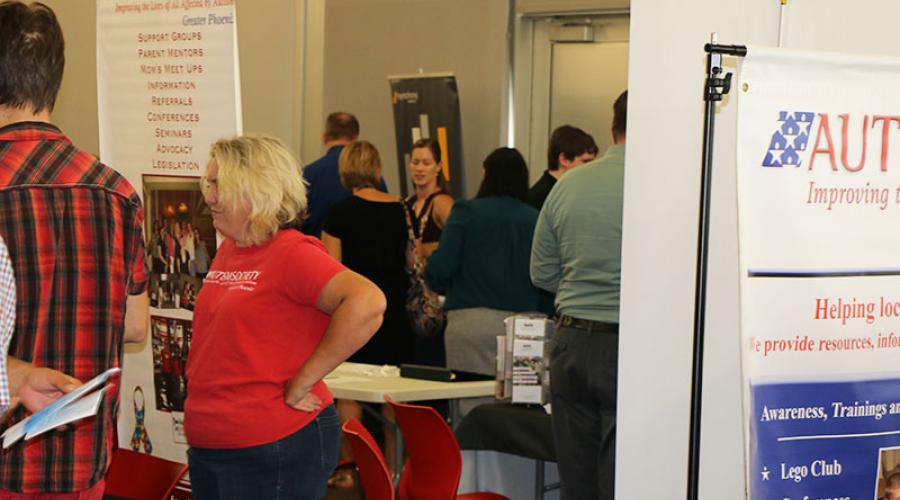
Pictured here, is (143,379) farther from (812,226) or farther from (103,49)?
(812,226)

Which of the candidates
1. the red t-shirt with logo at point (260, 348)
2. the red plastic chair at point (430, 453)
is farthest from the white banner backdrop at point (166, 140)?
the red t-shirt with logo at point (260, 348)

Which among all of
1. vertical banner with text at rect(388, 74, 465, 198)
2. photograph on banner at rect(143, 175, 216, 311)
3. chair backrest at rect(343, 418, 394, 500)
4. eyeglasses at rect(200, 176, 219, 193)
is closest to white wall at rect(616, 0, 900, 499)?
chair backrest at rect(343, 418, 394, 500)

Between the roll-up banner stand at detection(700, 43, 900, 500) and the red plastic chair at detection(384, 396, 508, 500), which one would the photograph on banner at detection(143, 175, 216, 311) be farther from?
the roll-up banner stand at detection(700, 43, 900, 500)

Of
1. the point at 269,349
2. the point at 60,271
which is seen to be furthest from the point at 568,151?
the point at 60,271

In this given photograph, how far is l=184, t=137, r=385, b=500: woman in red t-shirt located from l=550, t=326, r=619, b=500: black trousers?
101 centimetres

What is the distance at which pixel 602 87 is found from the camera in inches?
285

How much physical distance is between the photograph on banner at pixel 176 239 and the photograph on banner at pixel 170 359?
6 centimetres

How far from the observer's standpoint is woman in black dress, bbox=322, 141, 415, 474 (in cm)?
539

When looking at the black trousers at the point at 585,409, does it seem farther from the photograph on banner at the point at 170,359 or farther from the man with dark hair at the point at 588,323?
the photograph on banner at the point at 170,359

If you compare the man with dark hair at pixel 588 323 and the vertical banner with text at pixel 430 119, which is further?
the vertical banner with text at pixel 430 119

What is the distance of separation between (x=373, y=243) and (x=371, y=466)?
230 cm

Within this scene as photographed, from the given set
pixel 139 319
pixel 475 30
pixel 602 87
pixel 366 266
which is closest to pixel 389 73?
pixel 475 30

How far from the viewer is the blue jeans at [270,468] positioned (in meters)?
2.66

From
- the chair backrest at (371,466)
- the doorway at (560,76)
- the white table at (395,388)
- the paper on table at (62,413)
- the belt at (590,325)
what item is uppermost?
the doorway at (560,76)
